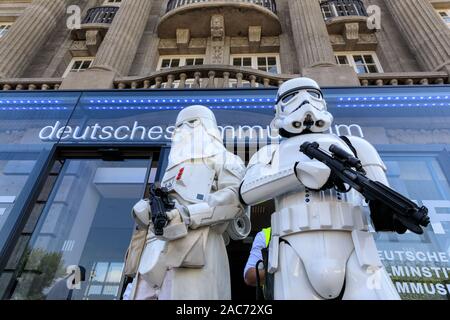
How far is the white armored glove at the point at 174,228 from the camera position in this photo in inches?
91.4

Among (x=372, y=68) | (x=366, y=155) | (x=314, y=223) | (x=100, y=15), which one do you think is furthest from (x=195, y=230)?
(x=100, y=15)

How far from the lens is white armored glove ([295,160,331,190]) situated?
218cm

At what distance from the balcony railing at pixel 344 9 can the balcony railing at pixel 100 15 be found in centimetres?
691

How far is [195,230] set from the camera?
2561 millimetres

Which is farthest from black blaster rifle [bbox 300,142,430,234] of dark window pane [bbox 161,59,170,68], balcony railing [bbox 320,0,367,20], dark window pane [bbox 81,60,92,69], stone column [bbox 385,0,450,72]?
dark window pane [bbox 81,60,92,69]

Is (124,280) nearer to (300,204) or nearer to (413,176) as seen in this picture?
(300,204)

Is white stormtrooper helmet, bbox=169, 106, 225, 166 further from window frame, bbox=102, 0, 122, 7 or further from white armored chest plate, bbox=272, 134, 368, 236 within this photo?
window frame, bbox=102, 0, 122, 7

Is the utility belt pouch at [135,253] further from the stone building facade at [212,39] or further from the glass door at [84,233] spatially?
the stone building facade at [212,39]

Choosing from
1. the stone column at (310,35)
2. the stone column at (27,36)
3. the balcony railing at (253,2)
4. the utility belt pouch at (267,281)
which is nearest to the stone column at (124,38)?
the balcony railing at (253,2)

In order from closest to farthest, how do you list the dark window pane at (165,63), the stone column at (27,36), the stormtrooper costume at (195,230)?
the stormtrooper costume at (195,230)
the stone column at (27,36)
the dark window pane at (165,63)

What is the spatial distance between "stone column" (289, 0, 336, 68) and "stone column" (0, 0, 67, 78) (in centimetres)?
723

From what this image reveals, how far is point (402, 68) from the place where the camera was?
7777 mm

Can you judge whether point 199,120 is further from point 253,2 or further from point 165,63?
point 253,2
